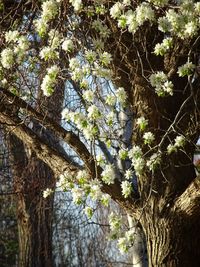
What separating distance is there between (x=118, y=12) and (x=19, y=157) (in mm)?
6210

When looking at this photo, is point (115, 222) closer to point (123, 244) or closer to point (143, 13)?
point (123, 244)

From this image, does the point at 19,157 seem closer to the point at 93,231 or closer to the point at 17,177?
the point at 17,177

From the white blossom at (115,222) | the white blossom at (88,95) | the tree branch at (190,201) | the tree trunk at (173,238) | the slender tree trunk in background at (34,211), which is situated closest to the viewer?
the white blossom at (115,222)

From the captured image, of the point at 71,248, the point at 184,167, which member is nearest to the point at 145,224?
the point at 184,167

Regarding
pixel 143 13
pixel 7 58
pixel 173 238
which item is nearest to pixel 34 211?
pixel 173 238

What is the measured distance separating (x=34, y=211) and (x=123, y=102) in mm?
5349

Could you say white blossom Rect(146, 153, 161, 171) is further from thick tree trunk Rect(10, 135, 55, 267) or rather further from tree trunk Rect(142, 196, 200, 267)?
thick tree trunk Rect(10, 135, 55, 267)

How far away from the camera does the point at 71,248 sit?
13938 mm

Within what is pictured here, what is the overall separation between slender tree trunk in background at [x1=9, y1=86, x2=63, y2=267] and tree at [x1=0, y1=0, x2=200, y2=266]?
12.3 ft

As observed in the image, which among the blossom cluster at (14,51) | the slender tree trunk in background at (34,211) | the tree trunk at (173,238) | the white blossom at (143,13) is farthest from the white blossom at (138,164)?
the slender tree trunk in background at (34,211)

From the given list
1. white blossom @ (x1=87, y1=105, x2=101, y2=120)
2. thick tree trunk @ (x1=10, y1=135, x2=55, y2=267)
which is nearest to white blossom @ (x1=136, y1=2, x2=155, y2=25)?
white blossom @ (x1=87, y1=105, x2=101, y2=120)

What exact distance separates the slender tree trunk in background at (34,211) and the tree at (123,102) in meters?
3.76

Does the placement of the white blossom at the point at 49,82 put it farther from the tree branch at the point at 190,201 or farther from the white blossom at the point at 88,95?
the tree branch at the point at 190,201

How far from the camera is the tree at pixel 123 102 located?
372cm
